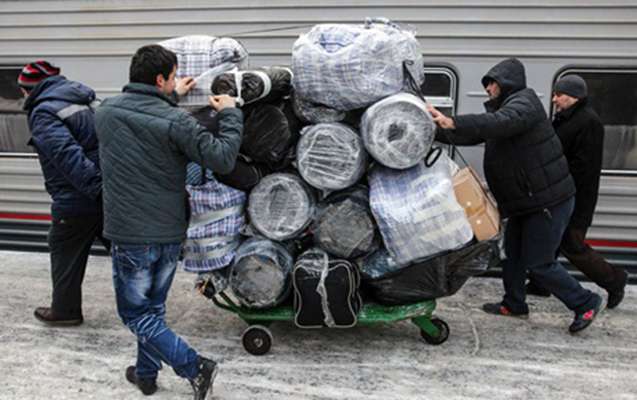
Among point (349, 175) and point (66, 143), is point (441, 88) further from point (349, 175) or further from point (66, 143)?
point (66, 143)

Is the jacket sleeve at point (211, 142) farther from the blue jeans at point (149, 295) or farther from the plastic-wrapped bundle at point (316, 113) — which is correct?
the plastic-wrapped bundle at point (316, 113)

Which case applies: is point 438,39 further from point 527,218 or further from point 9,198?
point 9,198

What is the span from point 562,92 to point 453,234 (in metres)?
1.45

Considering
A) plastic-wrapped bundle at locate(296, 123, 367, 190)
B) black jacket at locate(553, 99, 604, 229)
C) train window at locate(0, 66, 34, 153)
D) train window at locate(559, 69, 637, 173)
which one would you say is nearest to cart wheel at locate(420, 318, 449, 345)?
plastic-wrapped bundle at locate(296, 123, 367, 190)

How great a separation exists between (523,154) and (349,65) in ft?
4.17

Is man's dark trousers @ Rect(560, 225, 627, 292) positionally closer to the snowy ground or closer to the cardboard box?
the snowy ground

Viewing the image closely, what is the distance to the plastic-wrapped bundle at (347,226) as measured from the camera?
365 centimetres

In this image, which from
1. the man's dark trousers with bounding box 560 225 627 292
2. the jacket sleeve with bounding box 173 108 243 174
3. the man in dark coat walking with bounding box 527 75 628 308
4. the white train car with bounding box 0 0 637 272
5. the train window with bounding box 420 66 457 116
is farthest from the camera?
the train window with bounding box 420 66 457 116

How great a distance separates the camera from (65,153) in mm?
3877

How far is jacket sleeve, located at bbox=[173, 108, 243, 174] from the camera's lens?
3.07m

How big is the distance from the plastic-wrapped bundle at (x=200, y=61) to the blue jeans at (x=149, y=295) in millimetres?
928

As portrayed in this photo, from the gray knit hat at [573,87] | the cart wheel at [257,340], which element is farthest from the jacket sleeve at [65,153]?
the gray knit hat at [573,87]

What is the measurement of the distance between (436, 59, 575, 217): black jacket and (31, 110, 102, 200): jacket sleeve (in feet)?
6.83

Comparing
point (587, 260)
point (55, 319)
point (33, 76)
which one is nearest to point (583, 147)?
point (587, 260)
